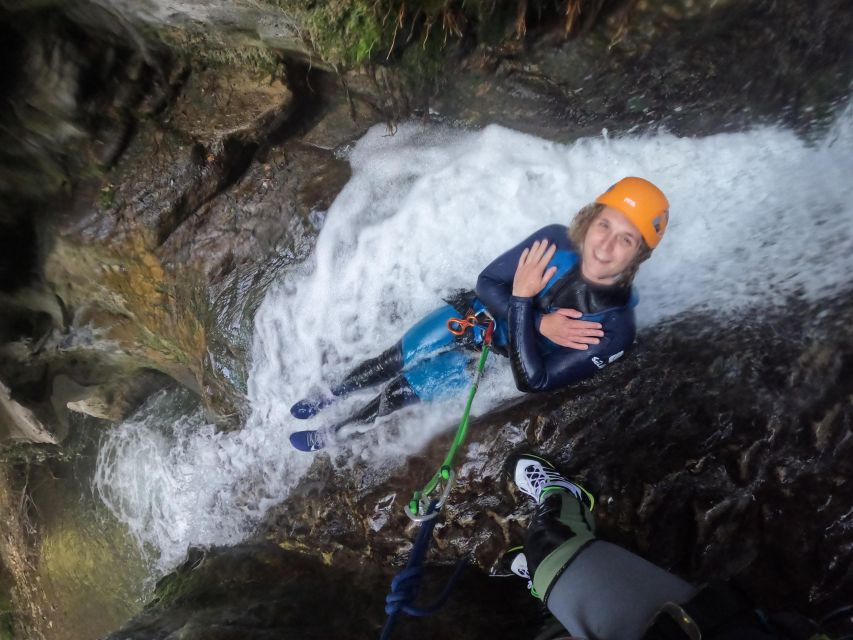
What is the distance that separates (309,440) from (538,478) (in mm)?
1691

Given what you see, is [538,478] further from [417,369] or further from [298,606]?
[298,606]

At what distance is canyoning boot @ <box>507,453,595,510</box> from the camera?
2961 mm

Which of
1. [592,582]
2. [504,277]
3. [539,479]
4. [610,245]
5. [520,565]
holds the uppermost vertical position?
[610,245]

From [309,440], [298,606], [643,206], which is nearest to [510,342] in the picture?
[643,206]

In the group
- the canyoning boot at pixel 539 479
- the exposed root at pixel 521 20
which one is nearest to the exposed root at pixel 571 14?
the exposed root at pixel 521 20

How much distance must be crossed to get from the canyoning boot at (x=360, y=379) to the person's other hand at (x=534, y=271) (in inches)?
37.7

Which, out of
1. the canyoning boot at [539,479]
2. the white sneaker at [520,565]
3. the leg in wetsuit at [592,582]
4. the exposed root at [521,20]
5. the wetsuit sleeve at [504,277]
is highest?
the exposed root at [521,20]

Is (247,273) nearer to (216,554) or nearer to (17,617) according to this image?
(216,554)

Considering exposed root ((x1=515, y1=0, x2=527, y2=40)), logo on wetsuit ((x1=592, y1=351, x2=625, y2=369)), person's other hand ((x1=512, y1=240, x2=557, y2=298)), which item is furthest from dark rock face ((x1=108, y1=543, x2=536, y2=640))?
exposed root ((x1=515, y1=0, x2=527, y2=40))

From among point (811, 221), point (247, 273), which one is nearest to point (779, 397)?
point (811, 221)

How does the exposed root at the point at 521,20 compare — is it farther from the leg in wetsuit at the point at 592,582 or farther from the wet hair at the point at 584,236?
the leg in wetsuit at the point at 592,582

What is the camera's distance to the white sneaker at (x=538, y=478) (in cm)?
296

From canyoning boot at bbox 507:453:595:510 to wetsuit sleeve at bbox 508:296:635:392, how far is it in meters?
0.51

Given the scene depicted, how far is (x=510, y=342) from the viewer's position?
9.60 feet
